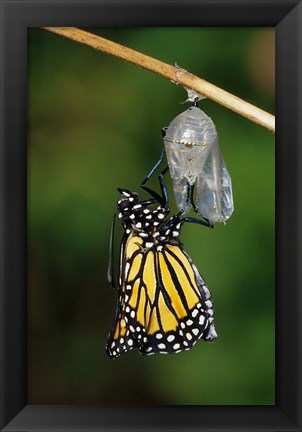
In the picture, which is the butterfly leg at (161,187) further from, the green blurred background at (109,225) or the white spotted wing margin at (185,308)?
the white spotted wing margin at (185,308)

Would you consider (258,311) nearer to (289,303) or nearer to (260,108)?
(289,303)

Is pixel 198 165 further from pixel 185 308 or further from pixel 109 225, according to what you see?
pixel 185 308

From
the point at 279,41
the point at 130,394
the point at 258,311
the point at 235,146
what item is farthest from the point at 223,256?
the point at 279,41

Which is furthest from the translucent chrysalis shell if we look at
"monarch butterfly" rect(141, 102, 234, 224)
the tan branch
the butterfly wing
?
the butterfly wing

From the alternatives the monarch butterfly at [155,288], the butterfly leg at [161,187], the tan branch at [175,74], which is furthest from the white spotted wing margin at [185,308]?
the tan branch at [175,74]

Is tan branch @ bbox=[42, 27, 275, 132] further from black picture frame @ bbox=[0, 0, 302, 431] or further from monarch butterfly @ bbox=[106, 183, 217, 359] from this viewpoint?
monarch butterfly @ bbox=[106, 183, 217, 359]

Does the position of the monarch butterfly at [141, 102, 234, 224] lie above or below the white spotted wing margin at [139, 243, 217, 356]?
above
